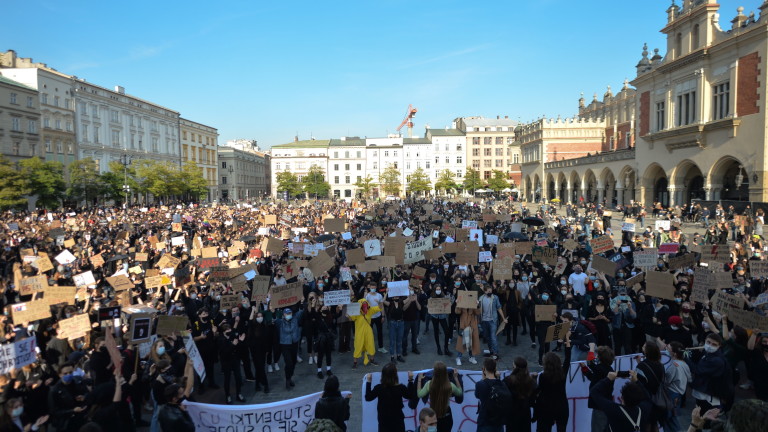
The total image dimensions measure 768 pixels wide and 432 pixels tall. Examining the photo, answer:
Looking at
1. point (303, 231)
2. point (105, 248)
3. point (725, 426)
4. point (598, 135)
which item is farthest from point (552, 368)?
point (598, 135)

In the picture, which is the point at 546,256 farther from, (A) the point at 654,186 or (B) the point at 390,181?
(B) the point at 390,181

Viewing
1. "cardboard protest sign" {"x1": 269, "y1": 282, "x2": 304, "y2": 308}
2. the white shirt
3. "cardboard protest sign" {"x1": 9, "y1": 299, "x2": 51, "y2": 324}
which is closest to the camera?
"cardboard protest sign" {"x1": 9, "y1": 299, "x2": 51, "y2": 324}

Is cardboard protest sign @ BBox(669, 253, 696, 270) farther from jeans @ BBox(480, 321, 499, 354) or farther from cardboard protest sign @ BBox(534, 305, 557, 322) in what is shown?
jeans @ BBox(480, 321, 499, 354)

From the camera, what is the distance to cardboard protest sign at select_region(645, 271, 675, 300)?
31.2 ft

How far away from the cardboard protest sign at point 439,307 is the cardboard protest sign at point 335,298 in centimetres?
172

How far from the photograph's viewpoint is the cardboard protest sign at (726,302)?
798 cm

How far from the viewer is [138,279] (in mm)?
13961

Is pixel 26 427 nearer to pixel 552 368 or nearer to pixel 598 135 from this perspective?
pixel 552 368

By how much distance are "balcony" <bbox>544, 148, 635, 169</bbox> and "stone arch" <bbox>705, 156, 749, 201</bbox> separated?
8745 mm

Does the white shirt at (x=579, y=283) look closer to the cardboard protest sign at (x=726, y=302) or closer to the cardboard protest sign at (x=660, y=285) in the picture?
the cardboard protest sign at (x=660, y=285)

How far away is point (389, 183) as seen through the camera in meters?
98.1

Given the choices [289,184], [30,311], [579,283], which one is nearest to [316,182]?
[289,184]

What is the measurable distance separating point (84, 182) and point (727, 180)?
55.5 meters

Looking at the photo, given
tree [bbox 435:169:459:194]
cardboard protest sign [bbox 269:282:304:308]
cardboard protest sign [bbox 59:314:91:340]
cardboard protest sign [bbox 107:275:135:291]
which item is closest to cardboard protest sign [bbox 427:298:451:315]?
cardboard protest sign [bbox 269:282:304:308]
